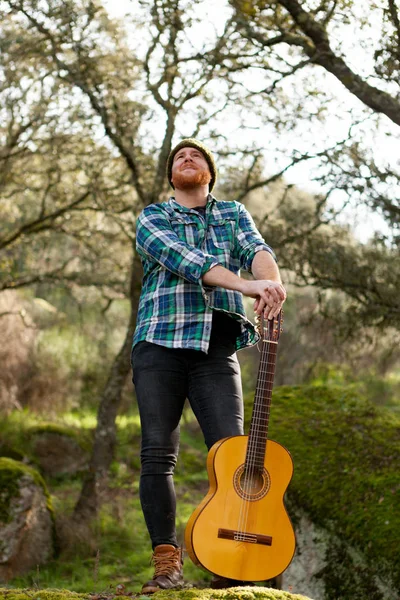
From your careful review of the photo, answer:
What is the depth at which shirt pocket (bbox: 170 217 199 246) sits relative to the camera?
393 centimetres

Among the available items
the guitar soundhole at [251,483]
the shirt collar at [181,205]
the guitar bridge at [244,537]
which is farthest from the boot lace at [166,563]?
the shirt collar at [181,205]

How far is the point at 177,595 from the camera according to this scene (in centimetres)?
322

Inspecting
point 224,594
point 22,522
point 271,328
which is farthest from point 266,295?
point 22,522

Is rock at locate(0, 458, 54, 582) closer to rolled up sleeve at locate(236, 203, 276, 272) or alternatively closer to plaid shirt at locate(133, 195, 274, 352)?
plaid shirt at locate(133, 195, 274, 352)

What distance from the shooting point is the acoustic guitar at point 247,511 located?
3.37 meters

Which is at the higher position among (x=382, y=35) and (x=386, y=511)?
(x=382, y=35)

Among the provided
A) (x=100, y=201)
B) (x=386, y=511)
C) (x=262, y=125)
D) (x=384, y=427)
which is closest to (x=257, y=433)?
(x=386, y=511)

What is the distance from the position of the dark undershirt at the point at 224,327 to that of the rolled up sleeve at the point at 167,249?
10.4 inches

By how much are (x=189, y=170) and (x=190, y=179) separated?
0.04 metres

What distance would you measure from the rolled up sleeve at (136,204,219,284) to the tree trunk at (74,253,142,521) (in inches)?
309

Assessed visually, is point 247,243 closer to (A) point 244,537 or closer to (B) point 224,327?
(B) point 224,327

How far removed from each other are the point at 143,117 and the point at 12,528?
5.63m

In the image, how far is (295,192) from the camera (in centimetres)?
1153

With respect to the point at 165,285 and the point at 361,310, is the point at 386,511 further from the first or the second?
the point at 361,310
